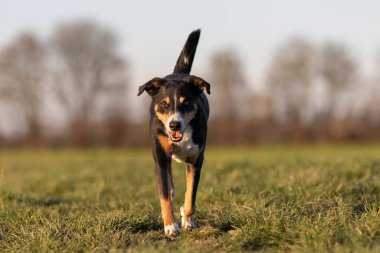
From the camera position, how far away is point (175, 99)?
5.29 metres

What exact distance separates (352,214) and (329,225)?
0.76 metres

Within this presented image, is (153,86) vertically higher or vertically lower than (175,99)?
higher

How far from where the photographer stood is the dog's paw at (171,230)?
5180 mm

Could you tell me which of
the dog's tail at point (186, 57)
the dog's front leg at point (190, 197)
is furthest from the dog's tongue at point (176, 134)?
the dog's tail at point (186, 57)

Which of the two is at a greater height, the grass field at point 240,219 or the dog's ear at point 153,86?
the dog's ear at point 153,86

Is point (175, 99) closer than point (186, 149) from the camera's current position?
Answer: Yes

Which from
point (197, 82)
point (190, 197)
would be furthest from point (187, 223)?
point (197, 82)

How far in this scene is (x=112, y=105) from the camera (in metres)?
47.7

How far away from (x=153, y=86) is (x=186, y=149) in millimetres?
820

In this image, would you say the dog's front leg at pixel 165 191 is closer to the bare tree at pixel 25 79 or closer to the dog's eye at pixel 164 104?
the dog's eye at pixel 164 104

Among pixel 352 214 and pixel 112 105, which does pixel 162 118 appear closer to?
pixel 352 214

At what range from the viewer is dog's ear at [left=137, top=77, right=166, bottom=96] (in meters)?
5.46

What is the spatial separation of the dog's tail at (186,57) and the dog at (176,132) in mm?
931

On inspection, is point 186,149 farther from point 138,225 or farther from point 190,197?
point 138,225
